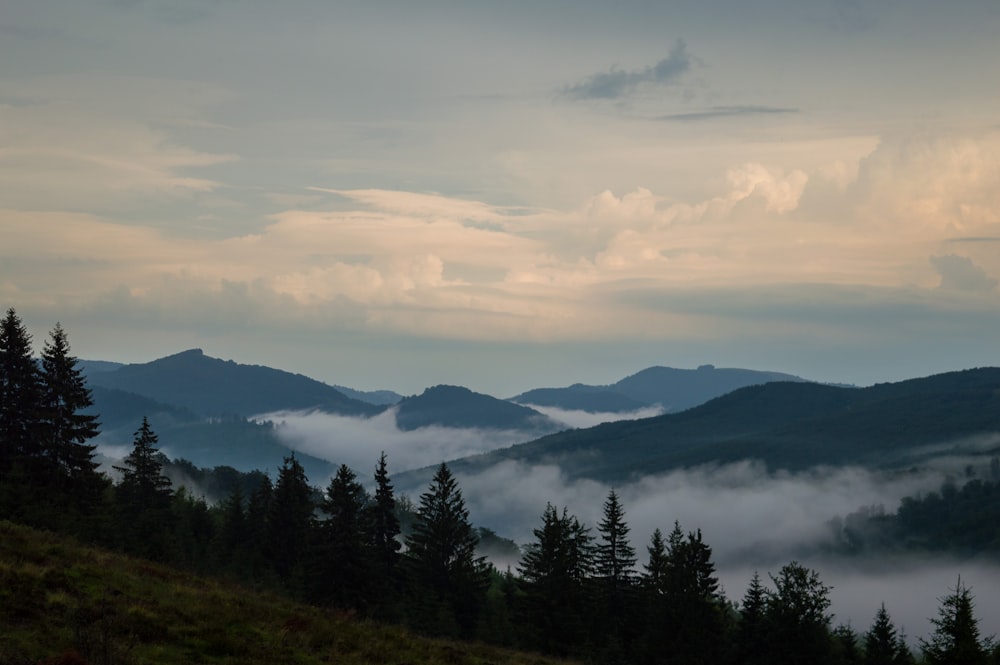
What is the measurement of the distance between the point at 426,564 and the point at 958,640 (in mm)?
43880

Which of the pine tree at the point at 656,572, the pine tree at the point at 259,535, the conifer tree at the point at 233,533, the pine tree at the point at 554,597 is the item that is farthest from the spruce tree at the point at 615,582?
the conifer tree at the point at 233,533

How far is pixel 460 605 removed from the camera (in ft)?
247

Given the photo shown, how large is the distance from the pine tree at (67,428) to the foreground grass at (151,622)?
2507 cm

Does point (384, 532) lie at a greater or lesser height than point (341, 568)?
greater

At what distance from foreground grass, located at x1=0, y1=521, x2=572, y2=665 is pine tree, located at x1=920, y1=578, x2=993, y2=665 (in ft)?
76.0

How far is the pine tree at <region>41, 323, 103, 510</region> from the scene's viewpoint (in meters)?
55.9

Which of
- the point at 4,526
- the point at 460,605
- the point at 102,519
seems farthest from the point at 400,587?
the point at 4,526

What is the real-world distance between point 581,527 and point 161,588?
190 feet

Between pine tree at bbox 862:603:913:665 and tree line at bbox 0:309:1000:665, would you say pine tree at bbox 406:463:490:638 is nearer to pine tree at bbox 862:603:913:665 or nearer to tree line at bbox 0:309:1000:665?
tree line at bbox 0:309:1000:665

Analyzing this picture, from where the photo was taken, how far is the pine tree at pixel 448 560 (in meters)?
75.4

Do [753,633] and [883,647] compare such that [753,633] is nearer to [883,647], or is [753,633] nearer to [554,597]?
[554,597]

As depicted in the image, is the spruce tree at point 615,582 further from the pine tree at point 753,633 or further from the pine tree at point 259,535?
the pine tree at point 259,535

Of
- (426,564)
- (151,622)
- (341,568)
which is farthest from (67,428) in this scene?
(151,622)

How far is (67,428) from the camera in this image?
56.9m
